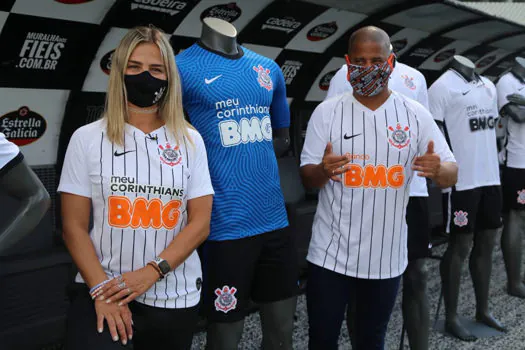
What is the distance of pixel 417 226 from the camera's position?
9.21 feet

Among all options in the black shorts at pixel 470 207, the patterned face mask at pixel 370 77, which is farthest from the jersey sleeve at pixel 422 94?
the black shorts at pixel 470 207

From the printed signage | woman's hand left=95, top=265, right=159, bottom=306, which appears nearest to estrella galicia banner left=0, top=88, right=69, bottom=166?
the printed signage

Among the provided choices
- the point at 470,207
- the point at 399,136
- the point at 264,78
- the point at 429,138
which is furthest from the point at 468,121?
Answer: the point at 264,78

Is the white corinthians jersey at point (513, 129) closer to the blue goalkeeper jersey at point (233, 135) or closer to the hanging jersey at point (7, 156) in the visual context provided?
the blue goalkeeper jersey at point (233, 135)

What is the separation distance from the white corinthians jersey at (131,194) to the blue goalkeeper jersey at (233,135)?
0.40 metres

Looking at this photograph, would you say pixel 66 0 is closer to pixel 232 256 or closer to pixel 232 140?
pixel 232 140

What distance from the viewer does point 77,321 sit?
171 cm

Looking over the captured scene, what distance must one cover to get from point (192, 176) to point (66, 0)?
6.38 ft

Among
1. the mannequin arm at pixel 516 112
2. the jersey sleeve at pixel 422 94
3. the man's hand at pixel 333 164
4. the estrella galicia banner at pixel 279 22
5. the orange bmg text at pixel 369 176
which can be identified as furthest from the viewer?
the estrella galicia banner at pixel 279 22

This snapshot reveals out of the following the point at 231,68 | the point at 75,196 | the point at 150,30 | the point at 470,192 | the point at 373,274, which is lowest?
the point at 470,192

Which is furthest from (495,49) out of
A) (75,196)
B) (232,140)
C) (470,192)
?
(75,196)

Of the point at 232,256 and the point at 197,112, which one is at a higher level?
the point at 197,112

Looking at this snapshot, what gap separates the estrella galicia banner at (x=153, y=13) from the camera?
3549 mm

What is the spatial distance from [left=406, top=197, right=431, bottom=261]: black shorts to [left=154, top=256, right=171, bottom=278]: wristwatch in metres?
1.45
